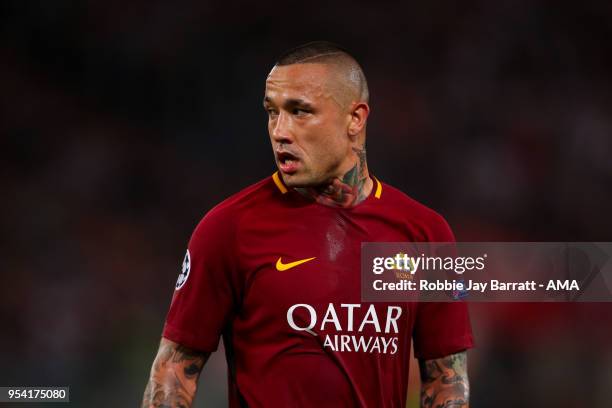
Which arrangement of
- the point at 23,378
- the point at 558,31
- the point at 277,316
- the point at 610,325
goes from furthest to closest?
the point at 558,31 < the point at 610,325 < the point at 23,378 < the point at 277,316

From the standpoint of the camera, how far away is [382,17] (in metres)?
7.52

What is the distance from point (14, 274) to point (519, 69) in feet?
13.6

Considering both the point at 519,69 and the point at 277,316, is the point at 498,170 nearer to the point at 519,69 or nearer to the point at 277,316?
the point at 519,69

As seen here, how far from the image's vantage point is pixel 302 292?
3.38m

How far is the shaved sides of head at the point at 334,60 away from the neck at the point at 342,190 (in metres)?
0.23

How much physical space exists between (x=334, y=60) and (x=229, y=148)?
156 inches

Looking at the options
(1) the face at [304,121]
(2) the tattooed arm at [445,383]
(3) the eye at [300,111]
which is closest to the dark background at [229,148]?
(2) the tattooed arm at [445,383]

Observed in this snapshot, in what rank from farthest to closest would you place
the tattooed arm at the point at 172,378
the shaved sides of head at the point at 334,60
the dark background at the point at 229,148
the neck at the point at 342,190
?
the dark background at the point at 229,148, the neck at the point at 342,190, the shaved sides of head at the point at 334,60, the tattooed arm at the point at 172,378

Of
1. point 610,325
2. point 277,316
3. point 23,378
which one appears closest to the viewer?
point 277,316

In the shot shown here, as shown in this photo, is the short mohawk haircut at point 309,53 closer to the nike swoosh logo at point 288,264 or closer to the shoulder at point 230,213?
the shoulder at point 230,213

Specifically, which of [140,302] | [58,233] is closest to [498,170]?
[140,302]

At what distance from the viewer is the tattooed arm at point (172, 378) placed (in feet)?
10.9

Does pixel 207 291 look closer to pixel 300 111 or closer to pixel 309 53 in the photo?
pixel 300 111

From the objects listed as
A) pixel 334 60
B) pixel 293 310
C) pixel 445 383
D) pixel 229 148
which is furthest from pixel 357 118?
pixel 229 148
